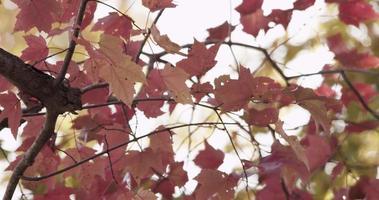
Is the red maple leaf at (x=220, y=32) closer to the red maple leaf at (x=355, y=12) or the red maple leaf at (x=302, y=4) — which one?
the red maple leaf at (x=302, y=4)

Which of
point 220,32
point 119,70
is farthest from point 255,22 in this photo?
point 119,70

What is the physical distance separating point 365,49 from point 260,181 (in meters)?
0.72

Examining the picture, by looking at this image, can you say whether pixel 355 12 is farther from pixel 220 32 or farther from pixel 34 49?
pixel 34 49

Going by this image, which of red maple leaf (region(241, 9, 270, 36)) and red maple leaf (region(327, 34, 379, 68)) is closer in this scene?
red maple leaf (region(241, 9, 270, 36))

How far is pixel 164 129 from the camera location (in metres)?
0.92

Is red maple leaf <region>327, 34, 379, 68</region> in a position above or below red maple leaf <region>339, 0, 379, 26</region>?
below

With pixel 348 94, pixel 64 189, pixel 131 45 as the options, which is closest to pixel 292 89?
pixel 131 45

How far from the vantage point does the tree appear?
79 cm

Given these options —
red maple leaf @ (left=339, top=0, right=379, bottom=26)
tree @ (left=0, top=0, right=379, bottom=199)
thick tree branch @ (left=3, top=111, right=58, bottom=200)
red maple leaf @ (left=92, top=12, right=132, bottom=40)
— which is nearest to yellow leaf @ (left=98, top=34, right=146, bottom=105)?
tree @ (left=0, top=0, right=379, bottom=199)

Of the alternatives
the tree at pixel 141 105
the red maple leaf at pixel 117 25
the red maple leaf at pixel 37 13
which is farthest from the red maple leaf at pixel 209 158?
the red maple leaf at pixel 37 13

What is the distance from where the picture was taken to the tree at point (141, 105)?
2.58 feet

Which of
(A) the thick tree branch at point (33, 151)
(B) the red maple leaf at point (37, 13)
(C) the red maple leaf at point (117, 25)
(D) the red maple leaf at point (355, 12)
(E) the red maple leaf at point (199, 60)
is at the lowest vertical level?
(D) the red maple leaf at point (355, 12)

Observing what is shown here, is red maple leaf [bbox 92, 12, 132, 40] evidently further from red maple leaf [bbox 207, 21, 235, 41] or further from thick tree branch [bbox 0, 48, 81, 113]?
red maple leaf [bbox 207, 21, 235, 41]

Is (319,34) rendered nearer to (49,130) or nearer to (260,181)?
(260,181)
